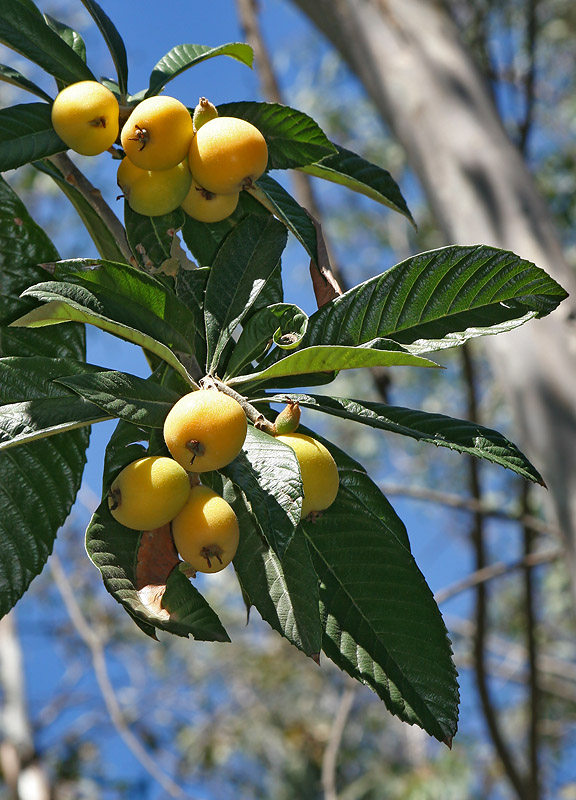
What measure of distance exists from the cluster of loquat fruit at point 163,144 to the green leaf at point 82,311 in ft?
0.54

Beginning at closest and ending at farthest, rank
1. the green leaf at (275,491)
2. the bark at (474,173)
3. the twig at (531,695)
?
the green leaf at (275,491) < the bark at (474,173) < the twig at (531,695)

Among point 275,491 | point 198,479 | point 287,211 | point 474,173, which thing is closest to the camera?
point 275,491

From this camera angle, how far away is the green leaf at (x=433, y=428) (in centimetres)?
71

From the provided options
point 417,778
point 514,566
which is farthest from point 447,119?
point 417,778

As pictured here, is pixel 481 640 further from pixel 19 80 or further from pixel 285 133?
pixel 19 80

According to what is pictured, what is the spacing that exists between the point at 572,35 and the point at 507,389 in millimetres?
5734

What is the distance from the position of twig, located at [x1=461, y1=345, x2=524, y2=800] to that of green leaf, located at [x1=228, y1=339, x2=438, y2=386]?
1528mm

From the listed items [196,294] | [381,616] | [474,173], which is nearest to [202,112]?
[196,294]

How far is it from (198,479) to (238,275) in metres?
0.21

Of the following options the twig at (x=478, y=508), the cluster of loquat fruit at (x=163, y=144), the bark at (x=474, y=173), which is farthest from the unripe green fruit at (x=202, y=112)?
the twig at (x=478, y=508)

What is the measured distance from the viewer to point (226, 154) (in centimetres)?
78

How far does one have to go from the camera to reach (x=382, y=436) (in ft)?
25.7

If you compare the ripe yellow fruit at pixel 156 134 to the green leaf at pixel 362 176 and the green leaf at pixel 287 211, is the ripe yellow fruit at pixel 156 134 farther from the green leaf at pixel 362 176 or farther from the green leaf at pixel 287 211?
the green leaf at pixel 362 176

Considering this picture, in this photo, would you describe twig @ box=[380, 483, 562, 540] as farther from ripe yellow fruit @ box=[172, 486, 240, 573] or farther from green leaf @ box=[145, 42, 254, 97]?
ripe yellow fruit @ box=[172, 486, 240, 573]
